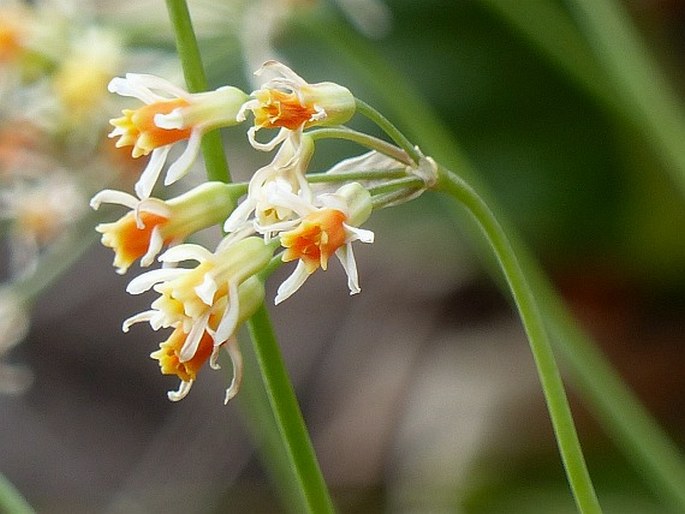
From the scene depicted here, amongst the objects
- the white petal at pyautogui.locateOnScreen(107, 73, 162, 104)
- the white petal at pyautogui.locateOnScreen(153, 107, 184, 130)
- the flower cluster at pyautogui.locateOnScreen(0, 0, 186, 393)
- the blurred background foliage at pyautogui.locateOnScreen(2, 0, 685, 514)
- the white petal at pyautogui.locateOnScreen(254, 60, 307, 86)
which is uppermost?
the flower cluster at pyautogui.locateOnScreen(0, 0, 186, 393)

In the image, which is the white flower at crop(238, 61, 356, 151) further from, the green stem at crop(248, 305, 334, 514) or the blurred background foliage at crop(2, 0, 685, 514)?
the blurred background foliage at crop(2, 0, 685, 514)

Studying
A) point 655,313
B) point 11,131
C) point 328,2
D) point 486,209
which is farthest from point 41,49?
point 655,313

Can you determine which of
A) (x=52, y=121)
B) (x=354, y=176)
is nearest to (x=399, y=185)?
(x=354, y=176)

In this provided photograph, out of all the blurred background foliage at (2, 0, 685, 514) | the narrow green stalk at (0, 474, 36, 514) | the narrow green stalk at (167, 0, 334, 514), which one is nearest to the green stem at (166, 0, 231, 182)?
the narrow green stalk at (167, 0, 334, 514)

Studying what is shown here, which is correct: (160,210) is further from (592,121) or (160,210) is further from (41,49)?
(592,121)

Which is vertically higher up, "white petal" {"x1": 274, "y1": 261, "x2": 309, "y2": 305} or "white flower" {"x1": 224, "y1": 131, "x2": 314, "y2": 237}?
"white flower" {"x1": 224, "y1": 131, "x2": 314, "y2": 237}

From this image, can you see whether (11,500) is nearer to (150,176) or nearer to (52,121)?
(150,176)
